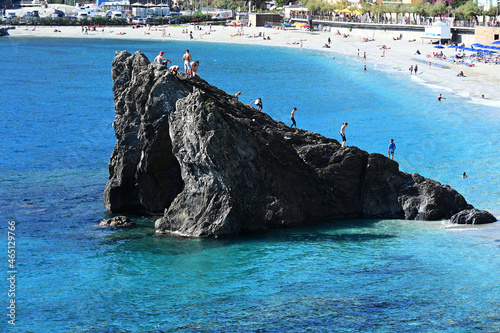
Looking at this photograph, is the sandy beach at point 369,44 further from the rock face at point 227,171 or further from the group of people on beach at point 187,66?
the group of people on beach at point 187,66

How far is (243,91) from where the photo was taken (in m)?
86.7

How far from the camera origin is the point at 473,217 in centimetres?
3262

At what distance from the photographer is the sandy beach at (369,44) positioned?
81500mm

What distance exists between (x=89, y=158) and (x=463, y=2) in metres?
112

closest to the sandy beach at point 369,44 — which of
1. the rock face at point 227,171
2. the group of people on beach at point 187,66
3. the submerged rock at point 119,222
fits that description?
the rock face at point 227,171

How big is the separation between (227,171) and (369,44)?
112 metres

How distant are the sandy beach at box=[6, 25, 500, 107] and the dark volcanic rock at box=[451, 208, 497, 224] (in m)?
38.0

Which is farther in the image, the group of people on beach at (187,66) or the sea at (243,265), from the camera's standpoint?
the group of people on beach at (187,66)

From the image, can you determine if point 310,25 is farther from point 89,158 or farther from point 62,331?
point 62,331

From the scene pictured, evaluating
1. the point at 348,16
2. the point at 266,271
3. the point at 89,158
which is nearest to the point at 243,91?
the point at 89,158

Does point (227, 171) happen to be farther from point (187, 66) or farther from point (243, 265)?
point (187, 66)

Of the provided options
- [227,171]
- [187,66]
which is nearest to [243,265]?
[227,171]

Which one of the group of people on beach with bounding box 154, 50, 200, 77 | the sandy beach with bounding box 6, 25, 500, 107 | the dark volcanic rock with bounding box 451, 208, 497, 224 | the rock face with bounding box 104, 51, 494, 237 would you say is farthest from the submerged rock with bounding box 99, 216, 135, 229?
the sandy beach with bounding box 6, 25, 500, 107

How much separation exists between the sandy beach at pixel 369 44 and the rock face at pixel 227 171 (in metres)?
38.6
